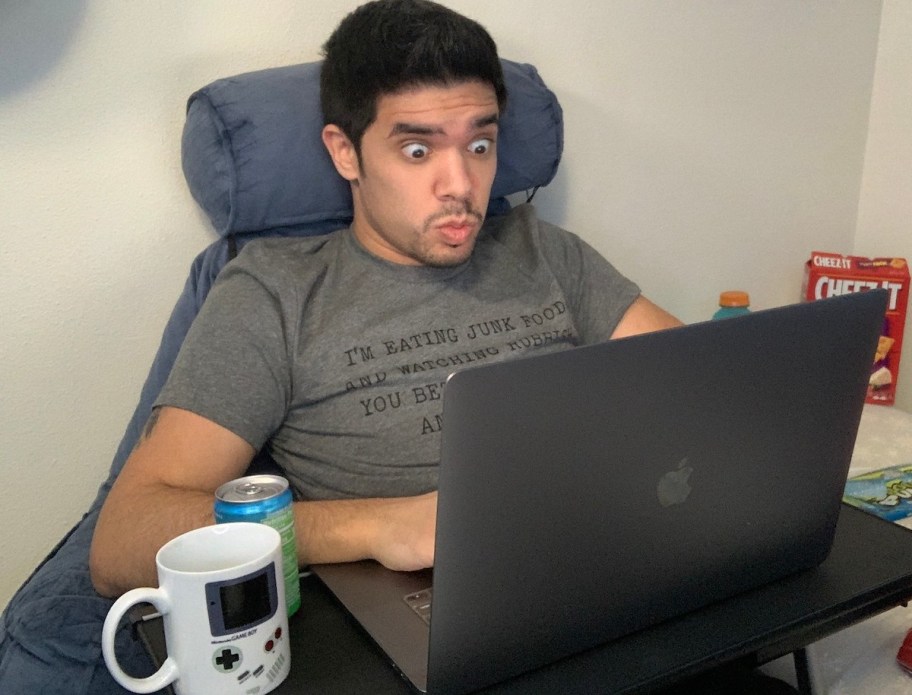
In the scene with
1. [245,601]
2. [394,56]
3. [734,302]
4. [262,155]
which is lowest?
[734,302]

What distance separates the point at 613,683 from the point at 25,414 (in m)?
0.95

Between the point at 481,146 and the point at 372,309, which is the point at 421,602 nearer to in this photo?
the point at 372,309

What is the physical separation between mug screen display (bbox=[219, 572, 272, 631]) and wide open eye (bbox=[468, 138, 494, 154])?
733mm

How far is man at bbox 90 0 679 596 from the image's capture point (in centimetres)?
98

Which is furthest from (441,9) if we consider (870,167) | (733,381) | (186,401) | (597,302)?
(870,167)

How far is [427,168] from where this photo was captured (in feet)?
3.71

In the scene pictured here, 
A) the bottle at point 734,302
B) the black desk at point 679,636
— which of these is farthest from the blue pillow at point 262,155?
the bottle at point 734,302

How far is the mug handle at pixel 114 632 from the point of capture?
0.60 metres

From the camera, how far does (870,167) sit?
1.96m

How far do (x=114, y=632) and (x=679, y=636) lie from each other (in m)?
0.44

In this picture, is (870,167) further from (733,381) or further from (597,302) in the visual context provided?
(733,381)

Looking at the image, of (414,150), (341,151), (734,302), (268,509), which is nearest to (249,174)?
(341,151)

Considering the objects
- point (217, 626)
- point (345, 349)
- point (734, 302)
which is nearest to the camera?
point (217, 626)

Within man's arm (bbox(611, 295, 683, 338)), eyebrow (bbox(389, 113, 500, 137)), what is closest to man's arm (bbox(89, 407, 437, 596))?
eyebrow (bbox(389, 113, 500, 137))
